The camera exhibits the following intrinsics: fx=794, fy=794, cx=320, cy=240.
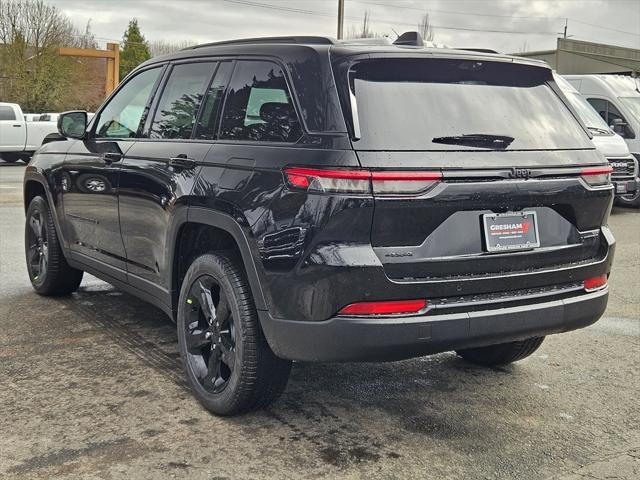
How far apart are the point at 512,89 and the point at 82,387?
267cm

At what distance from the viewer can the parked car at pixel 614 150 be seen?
493 inches

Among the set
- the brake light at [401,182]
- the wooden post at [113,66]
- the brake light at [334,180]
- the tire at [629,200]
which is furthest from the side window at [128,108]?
the wooden post at [113,66]

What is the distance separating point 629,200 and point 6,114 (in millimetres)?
17353

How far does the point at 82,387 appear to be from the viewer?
4.18 metres

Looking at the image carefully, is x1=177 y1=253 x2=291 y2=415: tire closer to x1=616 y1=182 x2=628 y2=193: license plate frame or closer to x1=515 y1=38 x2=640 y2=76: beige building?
x1=616 y1=182 x2=628 y2=193: license plate frame

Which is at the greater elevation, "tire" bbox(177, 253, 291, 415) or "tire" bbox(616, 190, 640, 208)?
"tire" bbox(177, 253, 291, 415)

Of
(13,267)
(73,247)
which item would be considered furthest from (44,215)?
(13,267)

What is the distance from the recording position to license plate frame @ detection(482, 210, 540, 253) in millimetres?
3400

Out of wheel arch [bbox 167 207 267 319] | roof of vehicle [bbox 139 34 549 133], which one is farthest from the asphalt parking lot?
roof of vehicle [bbox 139 34 549 133]

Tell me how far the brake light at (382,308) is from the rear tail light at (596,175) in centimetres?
112

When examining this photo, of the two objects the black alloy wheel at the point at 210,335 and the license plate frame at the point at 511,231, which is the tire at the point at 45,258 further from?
the license plate frame at the point at 511,231

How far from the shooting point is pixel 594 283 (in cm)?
385

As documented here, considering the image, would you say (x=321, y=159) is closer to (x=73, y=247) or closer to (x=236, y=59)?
(x=236, y=59)

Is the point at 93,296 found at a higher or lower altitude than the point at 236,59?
lower
